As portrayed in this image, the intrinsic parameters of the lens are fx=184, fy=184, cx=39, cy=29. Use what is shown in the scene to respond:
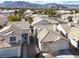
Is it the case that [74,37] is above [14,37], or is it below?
below

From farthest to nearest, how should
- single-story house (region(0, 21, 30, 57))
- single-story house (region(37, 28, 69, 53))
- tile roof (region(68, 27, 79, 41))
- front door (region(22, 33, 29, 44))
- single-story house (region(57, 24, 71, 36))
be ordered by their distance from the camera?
single-story house (region(57, 24, 71, 36)) < tile roof (region(68, 27, 79, 41)) < front door (region(22, 33, 29, 44)) < single-story house (region(37, 28, 69, 53)) < single-story house (region(0, 21, 30, 57))

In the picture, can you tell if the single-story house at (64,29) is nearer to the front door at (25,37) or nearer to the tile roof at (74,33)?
the tile roof at (74,33)

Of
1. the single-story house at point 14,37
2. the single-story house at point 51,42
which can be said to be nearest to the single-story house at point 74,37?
the single-story house at point 51,42

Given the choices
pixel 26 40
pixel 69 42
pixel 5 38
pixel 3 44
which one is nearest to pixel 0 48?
pixel 3 44

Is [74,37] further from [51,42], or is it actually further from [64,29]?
[51,42]

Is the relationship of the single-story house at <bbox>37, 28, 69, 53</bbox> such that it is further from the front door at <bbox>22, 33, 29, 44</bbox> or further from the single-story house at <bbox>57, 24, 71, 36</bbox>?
the single-story house at <bbox>57, 24, 71, 36</bbox>

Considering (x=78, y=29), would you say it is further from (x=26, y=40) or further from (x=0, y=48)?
(x=0, y=48)

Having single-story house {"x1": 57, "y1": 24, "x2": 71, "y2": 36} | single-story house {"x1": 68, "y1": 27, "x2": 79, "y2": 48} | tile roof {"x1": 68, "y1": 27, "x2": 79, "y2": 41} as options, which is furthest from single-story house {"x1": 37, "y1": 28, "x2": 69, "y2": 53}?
single-story house {"x1": 57, "y1": 24, "x2": 71, "y2": 36}

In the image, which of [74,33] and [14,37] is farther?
[74,33]

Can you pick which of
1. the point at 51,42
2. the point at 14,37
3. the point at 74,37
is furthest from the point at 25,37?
the point at 74,37
